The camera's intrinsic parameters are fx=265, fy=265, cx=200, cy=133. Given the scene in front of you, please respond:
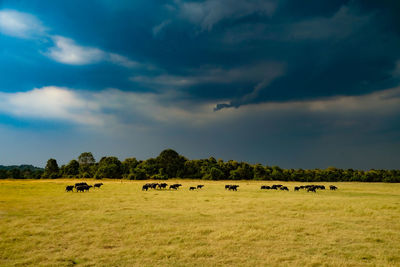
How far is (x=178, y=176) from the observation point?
97875 millimetres

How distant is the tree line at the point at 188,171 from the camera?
314 feet

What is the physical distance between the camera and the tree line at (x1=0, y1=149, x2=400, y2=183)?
95688mm

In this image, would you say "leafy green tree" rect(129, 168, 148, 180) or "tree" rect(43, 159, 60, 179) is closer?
"leafy green tree" rect(129, 168, 148, 180)

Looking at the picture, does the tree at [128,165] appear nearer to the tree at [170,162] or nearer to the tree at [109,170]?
the tree at [109,170]

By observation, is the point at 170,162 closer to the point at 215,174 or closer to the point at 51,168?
the point at 215,174

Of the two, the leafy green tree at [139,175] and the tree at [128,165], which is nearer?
the leafy green tree at [139,175]

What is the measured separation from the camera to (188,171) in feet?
329

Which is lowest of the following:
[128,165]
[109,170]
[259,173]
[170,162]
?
[259,173]

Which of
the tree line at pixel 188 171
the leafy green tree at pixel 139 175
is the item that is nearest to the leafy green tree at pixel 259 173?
the tree line at pixel 188 171

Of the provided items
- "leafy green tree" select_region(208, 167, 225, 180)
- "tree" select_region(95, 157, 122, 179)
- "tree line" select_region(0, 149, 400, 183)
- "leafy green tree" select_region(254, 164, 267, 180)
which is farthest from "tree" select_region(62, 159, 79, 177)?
"leafy green tree" select_region(254, 164, 267, 180)

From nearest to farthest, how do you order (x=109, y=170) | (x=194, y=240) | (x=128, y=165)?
(x=194, y=240)
(x=109, y=170)
(x=128, y=165)

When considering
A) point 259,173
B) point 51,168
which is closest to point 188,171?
point 259,173

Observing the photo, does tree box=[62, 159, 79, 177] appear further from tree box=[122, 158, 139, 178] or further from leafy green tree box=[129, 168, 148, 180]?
leafy green tree box=[129, 168, 148, 180]

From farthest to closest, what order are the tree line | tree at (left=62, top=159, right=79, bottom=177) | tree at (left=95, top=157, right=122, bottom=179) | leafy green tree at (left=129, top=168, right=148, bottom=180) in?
tree at (left=62, top=159, right=79, bottom=177) → the tree line → tree at (left=95, top=157, right=122, bottom=179) → leafy green tree at (left=129, top=168, right=148, bottom=180)
